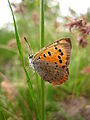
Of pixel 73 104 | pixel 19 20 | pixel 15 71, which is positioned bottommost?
pixel 73 104

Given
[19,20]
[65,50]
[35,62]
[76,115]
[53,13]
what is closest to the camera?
[65,50]

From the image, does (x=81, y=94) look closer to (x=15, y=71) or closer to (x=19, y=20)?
(x=15, y=71)

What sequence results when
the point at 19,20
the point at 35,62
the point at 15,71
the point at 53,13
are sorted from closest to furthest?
1. the point at 35,62
2. the point at 15,71
3. the point at 53,13
4. the point at 19,20

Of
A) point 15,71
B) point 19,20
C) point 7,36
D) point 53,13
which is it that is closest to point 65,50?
point 15,71

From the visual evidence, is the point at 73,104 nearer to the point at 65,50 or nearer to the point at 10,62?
the point at 65,50

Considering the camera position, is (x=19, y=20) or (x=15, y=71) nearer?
(x=15, y=71)

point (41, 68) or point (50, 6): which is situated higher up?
point (50, 6)
